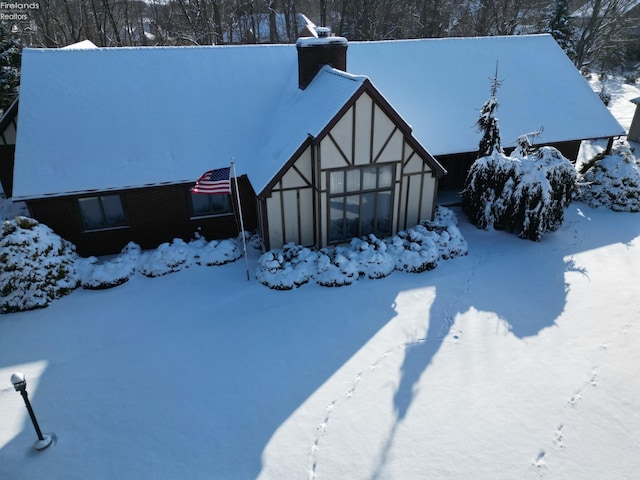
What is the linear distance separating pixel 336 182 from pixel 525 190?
5.89m

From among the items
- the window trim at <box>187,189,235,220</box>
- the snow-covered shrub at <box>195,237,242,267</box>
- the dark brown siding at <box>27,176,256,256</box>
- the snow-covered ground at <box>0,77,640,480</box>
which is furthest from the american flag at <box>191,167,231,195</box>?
the snow-covered ground at <box>0,77,640,480</box>

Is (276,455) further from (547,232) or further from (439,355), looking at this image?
(547,232)

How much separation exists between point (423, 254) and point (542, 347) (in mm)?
3899

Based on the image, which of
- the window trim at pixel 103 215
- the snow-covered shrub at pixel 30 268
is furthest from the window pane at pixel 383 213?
the snow-covered shrub at pixel 30 268

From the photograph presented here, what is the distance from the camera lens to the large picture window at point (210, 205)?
13.5 meters

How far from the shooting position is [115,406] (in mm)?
8484

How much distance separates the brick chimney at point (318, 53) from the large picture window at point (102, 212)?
22.7 feet

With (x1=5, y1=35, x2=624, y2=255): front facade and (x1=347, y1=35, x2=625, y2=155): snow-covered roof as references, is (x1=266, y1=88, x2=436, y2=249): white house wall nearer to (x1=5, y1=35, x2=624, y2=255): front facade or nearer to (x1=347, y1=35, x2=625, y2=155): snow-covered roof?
(x1=5, y1=35, x2=624, y2=255): front facade

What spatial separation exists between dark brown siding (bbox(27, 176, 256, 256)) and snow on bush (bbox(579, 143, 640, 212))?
12.5 m

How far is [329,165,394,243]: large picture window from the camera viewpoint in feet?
40.6

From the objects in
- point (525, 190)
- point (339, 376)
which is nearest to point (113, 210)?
point (339, 376)

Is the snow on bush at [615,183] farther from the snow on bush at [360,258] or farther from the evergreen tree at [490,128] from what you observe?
the snow on bush at [360,258]

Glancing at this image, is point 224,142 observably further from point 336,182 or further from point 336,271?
point 336,271

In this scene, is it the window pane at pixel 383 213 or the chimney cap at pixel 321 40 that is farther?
the chimney cap at pixel 321 40
